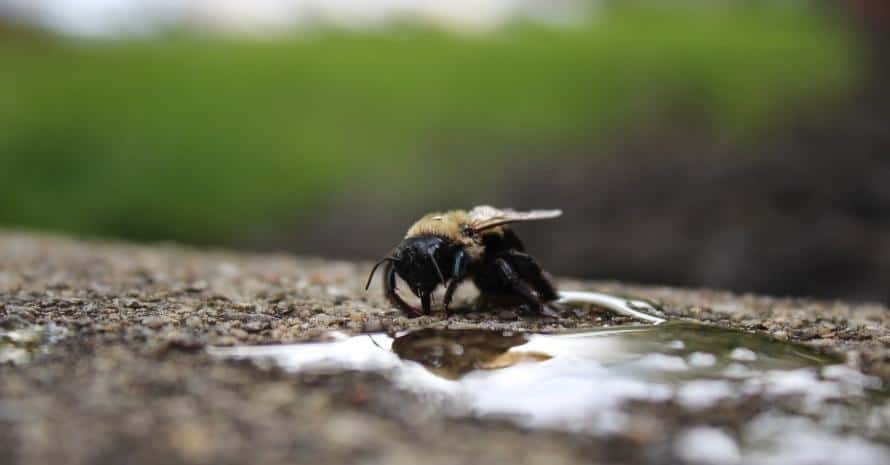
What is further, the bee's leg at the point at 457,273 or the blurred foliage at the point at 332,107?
the blurred foliage at the point at 332,107

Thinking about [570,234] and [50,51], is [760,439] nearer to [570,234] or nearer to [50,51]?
[570,234]

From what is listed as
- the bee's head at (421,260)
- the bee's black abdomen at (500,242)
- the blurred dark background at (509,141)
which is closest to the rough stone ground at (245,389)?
the bee's head at (421,260)

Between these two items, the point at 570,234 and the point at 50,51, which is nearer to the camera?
the point at 570,234

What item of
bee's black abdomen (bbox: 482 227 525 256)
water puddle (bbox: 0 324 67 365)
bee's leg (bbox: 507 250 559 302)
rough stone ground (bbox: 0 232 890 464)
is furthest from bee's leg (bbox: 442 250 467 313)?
water puddle (bbox: 0 324 67 365)

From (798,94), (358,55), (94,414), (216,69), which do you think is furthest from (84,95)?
(94,414)

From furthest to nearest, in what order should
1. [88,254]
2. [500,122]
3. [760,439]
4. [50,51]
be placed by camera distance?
[50,51] < [500,122] < [88,254] < [760,439]

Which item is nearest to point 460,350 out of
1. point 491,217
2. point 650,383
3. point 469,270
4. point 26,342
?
point 650,383

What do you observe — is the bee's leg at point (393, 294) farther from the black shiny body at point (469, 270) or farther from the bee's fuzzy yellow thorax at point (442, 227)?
the bee's fuzzy yellow thorax at point (442, 227)
